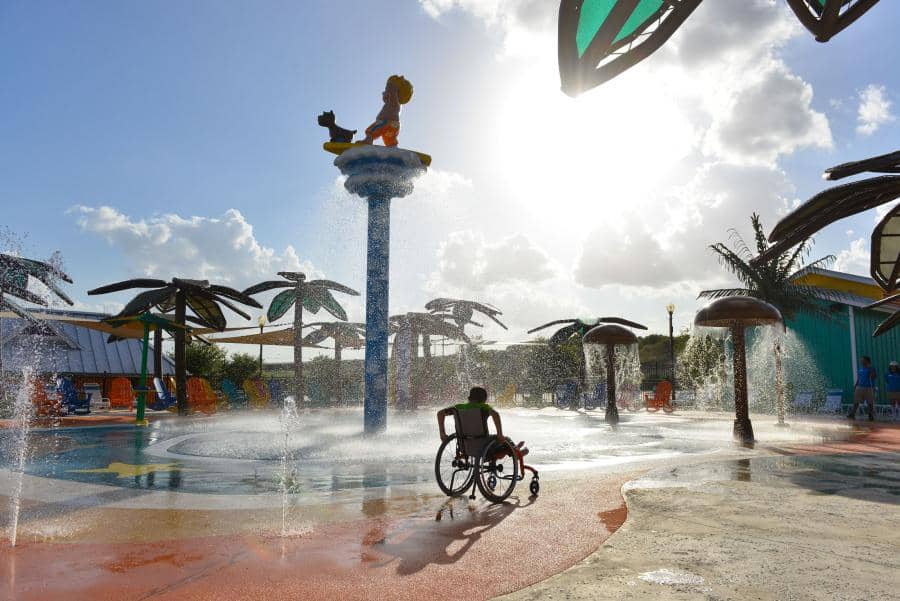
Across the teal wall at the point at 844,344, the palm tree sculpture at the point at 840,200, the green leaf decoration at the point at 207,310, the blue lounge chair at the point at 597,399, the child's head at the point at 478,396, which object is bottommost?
the blue lounge chair at the point at 597,399

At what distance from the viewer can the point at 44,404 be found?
19094 millimetres

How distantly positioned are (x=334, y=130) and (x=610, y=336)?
28.7 ft

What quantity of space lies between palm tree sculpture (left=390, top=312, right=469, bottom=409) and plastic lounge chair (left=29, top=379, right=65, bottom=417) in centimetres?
1156

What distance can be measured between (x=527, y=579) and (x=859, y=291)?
25.7 metres

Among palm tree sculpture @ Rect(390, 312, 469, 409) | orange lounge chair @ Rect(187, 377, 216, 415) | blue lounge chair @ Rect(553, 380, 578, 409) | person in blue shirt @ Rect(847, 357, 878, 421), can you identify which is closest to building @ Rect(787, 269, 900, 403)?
person in blue shirt @ Rect(847, 357, 878, 421)

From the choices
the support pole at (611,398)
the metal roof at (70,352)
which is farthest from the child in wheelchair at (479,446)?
the metal roof at (70,352)

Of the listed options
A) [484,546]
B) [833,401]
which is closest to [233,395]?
[484,546]

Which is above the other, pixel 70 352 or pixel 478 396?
pixel 70 352

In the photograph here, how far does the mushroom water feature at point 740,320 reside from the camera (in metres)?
11.4

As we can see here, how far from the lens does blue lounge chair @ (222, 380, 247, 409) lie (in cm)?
2230

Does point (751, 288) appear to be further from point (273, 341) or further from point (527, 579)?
point (527, 579)

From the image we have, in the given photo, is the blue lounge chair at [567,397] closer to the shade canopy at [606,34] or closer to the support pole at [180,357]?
the support pole at [180,357]

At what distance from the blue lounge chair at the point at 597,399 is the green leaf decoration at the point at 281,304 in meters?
14.1

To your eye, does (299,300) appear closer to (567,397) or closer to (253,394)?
(253,394)
